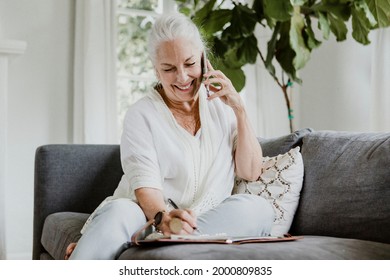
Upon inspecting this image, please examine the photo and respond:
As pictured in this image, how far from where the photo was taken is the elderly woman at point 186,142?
1562mm

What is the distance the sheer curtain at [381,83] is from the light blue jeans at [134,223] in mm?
1605

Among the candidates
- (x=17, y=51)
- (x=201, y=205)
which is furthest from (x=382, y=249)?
(x=17, y=51)

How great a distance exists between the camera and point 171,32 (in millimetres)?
1653

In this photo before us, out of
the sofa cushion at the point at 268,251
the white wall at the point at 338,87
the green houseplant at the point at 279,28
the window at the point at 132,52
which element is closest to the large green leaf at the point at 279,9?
the green houseplant at the point at 279,28

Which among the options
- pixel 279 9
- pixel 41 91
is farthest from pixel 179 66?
pixel 41 91

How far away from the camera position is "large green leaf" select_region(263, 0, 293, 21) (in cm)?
268

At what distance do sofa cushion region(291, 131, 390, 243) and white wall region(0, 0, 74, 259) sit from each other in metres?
1.85

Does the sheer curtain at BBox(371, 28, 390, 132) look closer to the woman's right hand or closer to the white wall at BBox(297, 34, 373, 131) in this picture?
the white wall at BBox(297, 34, 373, 131)

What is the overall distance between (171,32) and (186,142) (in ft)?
1.03

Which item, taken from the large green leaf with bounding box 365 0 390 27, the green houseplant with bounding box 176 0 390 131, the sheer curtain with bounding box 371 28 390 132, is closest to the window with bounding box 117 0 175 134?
the green houseplant with bounding box 176 0 390 131

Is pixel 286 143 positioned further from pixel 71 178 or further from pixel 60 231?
pixel 71 178

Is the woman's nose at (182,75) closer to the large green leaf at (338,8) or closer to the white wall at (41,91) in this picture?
the large green leaf at (338,8)

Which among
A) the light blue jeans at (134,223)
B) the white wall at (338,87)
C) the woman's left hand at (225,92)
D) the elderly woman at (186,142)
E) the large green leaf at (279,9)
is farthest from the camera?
the white wall at (338,87)
